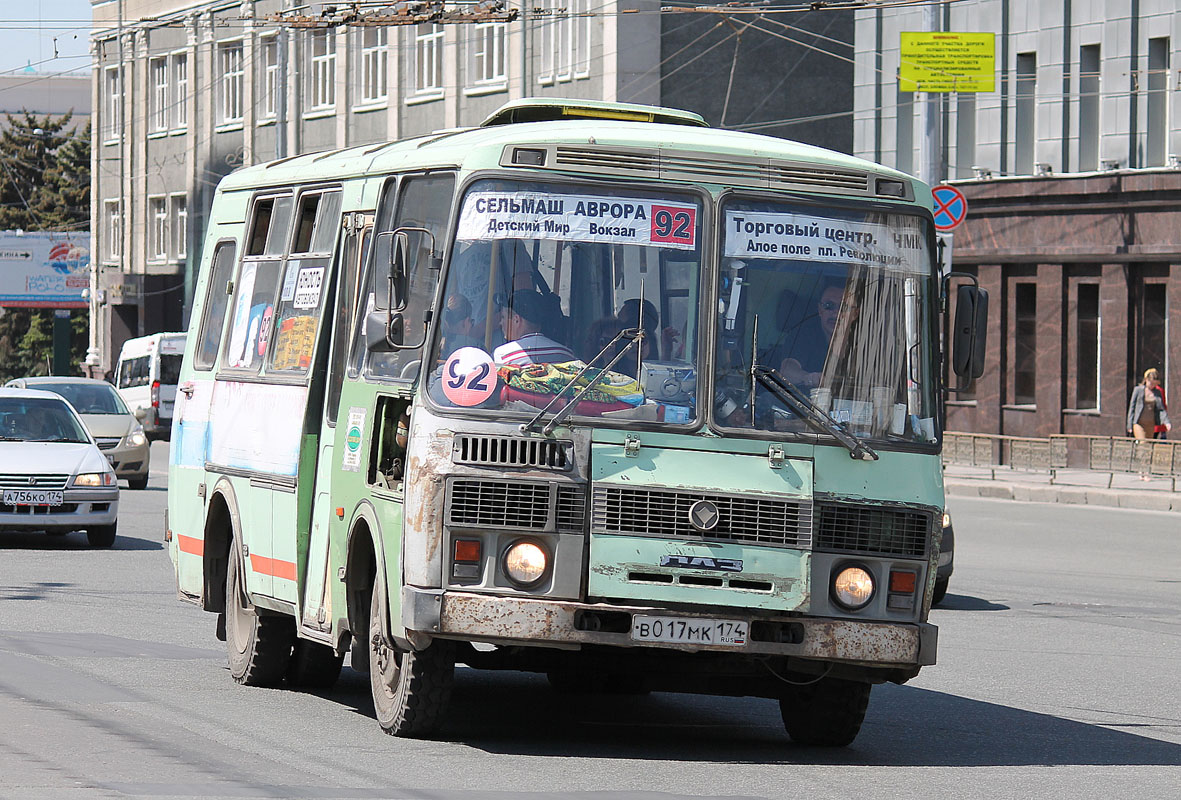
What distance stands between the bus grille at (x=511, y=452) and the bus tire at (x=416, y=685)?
83 cm

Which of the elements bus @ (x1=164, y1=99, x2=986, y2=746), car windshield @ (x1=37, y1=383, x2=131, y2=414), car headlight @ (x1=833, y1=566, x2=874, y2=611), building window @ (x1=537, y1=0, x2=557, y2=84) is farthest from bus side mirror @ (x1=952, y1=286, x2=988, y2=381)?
building window @ (x1=537, y1=0, x2=557, y2=84)

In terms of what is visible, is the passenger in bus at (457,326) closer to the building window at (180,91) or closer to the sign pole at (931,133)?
the sign pole at (931,133)

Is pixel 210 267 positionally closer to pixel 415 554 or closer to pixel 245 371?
pixel 245 371

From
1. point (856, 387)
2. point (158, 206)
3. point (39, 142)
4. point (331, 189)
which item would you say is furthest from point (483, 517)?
point (39, 142)

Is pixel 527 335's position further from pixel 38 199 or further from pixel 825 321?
pixel 38 199

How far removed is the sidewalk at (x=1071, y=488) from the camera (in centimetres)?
2999

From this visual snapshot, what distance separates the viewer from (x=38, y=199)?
9231cm

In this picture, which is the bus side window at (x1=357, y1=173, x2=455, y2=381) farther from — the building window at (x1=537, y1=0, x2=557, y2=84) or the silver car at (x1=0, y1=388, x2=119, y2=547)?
the building window at (x1=537, y1=0, x2=557, y2=84)

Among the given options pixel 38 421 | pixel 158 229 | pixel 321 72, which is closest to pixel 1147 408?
pixel 38 421

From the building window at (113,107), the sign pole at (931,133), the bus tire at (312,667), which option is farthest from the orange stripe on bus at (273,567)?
the building window at (113,107)

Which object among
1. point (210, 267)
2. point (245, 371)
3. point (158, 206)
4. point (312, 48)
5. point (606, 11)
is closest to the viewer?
point (245, 371)

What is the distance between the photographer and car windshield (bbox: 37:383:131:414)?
1191 inches

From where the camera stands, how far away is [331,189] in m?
10.8

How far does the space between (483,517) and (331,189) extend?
2.67 m
